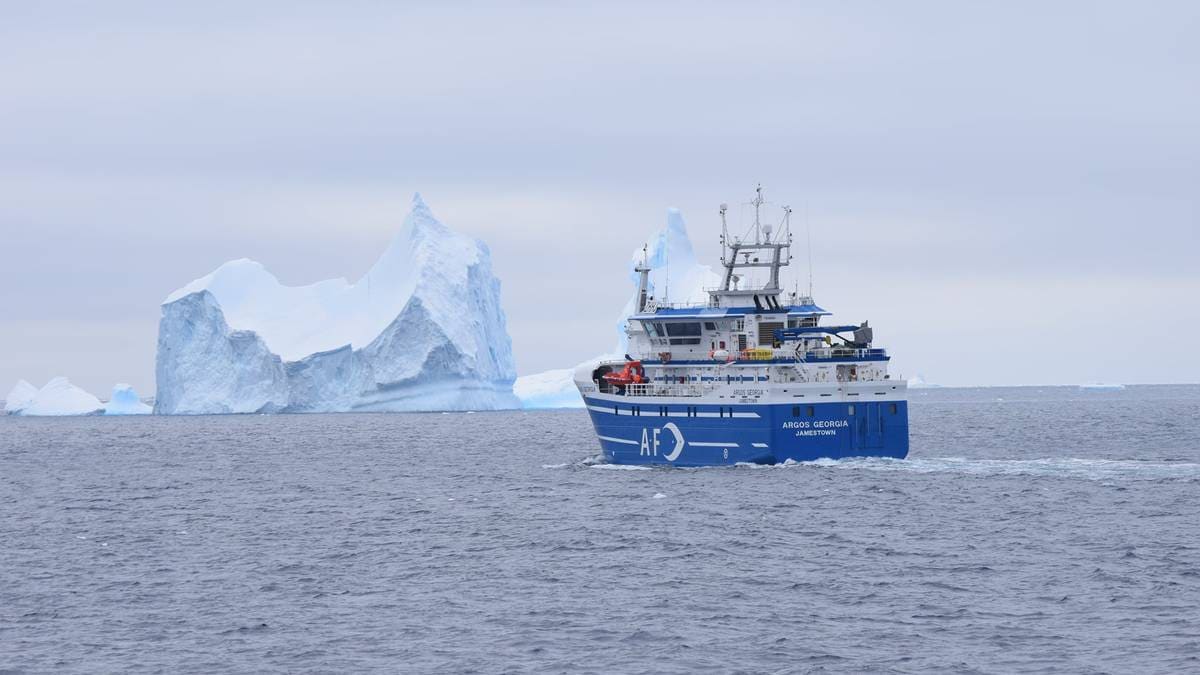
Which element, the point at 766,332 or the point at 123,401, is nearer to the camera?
the point at 766,332

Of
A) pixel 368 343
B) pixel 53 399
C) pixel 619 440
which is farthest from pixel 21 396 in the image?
pixel 619 440

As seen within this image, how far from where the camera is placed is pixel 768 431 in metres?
51.0

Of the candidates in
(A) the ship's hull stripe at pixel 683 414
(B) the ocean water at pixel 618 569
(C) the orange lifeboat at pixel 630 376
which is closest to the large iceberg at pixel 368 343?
(B) the ocean water at pixel 618 569

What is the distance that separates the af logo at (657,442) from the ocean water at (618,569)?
0.72 m

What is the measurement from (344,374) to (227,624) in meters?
90.1

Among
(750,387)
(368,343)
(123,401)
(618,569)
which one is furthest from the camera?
(123,401)

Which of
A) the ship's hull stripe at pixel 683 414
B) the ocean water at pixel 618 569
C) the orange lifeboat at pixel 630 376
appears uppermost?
the orange lifeboat at pixel 630 376

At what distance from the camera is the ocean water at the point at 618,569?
2564 centimetres

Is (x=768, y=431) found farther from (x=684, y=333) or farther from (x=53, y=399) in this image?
(x=53, y=399)

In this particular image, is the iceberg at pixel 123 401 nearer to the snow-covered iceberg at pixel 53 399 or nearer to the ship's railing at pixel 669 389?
the snow-covered iceberg at pixel 53 399

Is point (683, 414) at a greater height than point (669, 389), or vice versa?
point (669, 389)

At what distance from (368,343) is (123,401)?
1859 inches

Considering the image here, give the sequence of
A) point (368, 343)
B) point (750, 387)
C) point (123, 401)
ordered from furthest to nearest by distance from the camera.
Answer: point (123, 401) < point (368, 343) < point (750, 387)

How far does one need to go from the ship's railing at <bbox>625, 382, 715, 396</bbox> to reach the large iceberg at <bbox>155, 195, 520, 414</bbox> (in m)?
54.7
